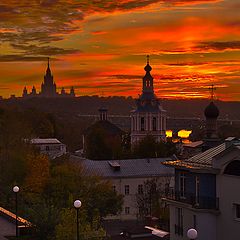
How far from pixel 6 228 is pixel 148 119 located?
218 feet

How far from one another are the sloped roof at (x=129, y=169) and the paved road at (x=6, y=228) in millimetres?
23897

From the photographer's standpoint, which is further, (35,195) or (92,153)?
(92,153)

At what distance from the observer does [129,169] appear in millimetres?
56656

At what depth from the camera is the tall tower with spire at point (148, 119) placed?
3669 inches

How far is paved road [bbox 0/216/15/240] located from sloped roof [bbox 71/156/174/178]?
2390cm

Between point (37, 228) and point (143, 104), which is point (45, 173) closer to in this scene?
point (37, 228)

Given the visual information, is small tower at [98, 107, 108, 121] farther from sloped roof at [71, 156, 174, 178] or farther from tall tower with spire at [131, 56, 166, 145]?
sloped roof at [71, 156, 174, 178]

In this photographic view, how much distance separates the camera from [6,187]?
132ft

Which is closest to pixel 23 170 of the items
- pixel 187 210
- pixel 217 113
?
pixel 217 113

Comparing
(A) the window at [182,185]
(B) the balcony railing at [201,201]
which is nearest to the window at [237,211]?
(B) the balcony railing at [201,201]

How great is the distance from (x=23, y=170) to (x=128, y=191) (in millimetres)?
13836

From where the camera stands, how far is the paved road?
27328 mm

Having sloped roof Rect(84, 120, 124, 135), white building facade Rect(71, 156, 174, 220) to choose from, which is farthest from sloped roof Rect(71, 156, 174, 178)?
sloped roof Rect(84, 120, 124, 135)

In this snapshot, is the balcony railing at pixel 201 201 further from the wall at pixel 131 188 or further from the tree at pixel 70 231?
the wall at pixel 131 188
